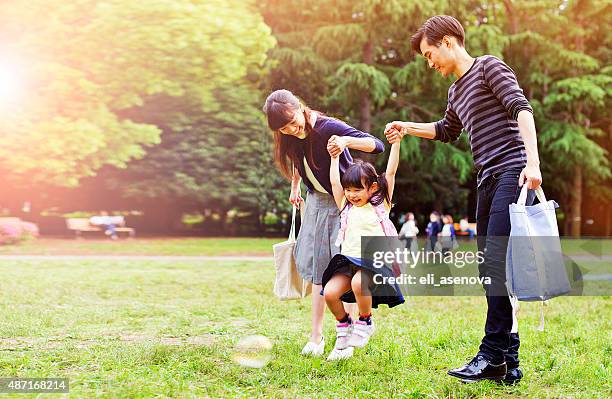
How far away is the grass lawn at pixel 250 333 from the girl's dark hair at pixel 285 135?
4.31 ft

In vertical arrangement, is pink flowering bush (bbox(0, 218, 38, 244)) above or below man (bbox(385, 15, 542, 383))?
below

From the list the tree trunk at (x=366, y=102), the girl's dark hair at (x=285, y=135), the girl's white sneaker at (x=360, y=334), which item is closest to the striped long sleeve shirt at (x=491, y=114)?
the girl's dark hair at (x=285, y=135)

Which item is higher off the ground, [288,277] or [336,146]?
[336,146]

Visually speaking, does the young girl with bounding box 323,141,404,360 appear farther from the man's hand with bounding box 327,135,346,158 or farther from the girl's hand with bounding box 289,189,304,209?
the girl's hand with bounding box 289,189,304,209

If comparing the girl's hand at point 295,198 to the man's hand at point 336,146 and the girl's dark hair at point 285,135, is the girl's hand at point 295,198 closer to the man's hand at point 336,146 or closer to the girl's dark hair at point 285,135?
the girl's dark hair at point 285,135

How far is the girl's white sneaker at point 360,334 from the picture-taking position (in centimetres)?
455

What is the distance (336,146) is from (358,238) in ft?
1.94

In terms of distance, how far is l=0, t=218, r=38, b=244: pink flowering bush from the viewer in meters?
20.7

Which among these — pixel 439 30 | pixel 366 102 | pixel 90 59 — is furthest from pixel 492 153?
pixel 366 102

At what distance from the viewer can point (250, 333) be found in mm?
5945

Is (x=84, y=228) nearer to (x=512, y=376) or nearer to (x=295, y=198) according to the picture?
(x=295, y=198)

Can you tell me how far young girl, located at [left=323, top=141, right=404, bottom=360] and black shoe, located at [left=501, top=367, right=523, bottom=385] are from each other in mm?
787

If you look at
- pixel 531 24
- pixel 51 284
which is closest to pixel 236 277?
pixel 51 284

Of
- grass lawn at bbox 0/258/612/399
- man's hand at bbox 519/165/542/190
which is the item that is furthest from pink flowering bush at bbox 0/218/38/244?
man's hand at bbox 519/165/542/190
